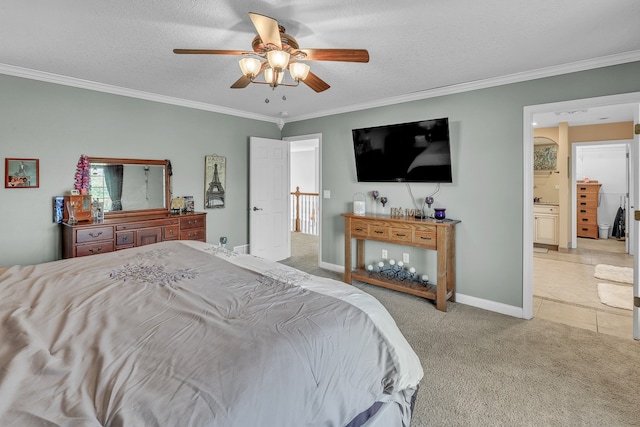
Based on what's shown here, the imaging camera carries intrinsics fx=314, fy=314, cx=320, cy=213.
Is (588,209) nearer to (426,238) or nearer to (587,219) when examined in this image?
(587,219)

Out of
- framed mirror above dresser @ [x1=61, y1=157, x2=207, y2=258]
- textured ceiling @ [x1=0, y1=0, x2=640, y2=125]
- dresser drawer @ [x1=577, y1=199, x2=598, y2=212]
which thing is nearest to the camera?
textured ceiling @ [x1=0, y1=0, x2=640, y2=125]

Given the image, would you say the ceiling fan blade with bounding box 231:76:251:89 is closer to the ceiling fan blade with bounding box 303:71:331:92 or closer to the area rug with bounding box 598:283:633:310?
the ceiling fan blade with bounding box 303:71:331:92

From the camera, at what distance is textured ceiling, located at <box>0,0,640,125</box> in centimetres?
204

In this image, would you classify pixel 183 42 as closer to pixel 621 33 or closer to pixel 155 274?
pixel 155 274

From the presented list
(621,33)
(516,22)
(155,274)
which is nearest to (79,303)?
(155,274)

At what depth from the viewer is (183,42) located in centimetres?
251

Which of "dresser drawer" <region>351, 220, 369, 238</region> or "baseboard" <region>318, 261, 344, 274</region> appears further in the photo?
"baseboard" <region>318, 261, 344, 274</region>

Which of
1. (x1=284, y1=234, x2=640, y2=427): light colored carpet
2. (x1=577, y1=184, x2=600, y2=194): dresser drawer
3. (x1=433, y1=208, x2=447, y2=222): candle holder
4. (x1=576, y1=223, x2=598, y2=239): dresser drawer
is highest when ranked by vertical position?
(x1=577, y1=184, x2=600, y2=194): dresser drawer

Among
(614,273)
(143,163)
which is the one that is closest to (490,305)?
(614,273)

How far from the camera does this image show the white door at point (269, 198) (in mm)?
5098

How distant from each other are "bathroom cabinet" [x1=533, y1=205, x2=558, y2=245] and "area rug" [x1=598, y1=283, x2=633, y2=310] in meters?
2.35

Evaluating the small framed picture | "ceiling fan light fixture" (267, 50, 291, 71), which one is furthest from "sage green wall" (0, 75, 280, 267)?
"ceiling fan light fixture" (267, 50, 291, 71)

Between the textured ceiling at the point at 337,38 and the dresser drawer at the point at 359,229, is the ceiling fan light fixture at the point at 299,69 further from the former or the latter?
the dresser drawer at the point at 359,229

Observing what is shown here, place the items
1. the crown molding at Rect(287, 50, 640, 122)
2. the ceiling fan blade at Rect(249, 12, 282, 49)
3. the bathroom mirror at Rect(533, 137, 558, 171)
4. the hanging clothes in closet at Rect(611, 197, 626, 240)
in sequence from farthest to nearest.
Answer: the hanging clothes in closet at Rect(611, 197, 626, 240) → the bathroom mirror at Rect(533, 137, 558, 171) → the crown molding at Rect(287, 50, 640, 122) → the ceiling fan blade at Rect(249, 12, 282, 49)
